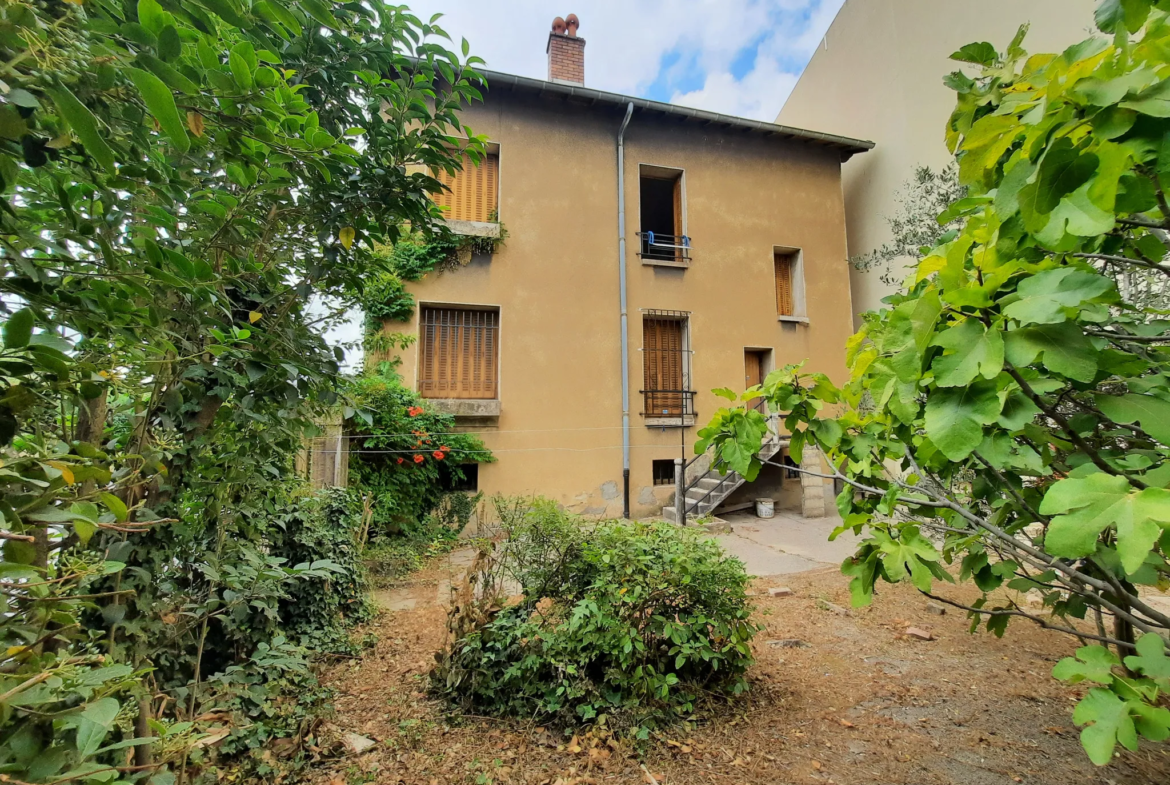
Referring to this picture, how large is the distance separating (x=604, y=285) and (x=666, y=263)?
4.11 ft

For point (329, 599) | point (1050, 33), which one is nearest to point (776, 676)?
point (329, 599)

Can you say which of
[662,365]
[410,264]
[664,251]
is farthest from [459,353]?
[664,251]

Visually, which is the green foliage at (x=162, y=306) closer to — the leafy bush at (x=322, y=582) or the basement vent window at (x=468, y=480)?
the leafy bush at (x=322, y=582)

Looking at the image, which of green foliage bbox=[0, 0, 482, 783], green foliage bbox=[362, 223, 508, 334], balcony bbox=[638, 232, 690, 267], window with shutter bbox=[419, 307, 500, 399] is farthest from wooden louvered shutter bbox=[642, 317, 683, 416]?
green foliage bbox=[0, 0, 482, 783]

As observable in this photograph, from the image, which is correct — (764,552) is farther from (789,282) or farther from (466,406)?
(789,282)

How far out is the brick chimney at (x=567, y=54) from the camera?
883 cm

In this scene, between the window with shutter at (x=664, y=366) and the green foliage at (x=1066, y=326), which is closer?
the green foliage at (x=1066, y=326)

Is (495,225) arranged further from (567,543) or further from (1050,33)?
(1050,33)

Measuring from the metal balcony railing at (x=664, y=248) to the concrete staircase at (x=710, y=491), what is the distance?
3701mm

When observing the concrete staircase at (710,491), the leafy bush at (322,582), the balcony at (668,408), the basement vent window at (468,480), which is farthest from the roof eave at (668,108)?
the leafy bush at (322,582)

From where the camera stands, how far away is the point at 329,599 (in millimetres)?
3408

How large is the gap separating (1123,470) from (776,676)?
101 inches

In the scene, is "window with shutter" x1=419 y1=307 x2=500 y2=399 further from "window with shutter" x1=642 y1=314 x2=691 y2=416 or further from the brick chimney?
the brick chimney

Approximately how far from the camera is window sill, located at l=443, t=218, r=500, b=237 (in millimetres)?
7689
